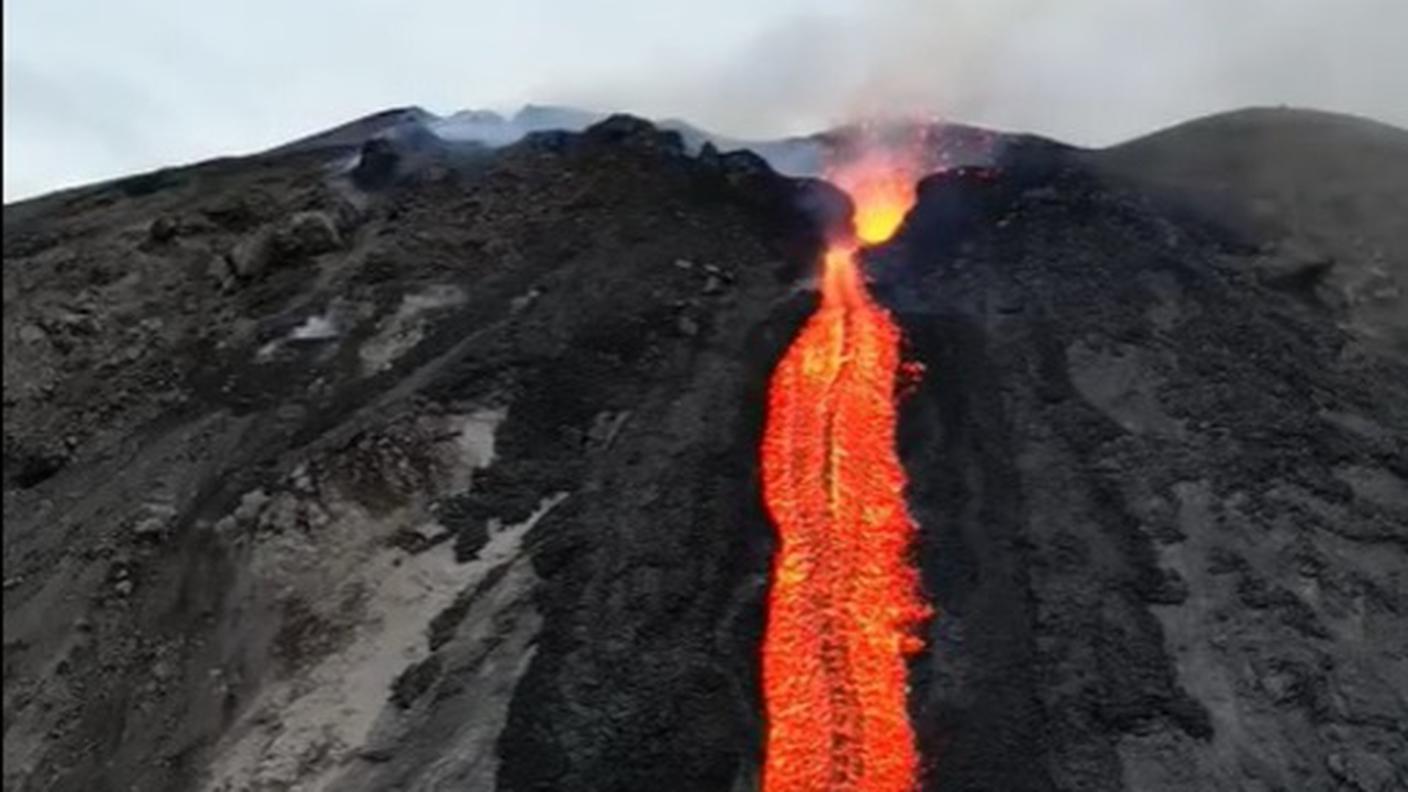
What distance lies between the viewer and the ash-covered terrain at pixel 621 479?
14.3 meters

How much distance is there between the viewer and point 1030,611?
15.7 m

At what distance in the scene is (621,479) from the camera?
1723 centimetres

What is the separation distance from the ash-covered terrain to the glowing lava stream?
0.28m

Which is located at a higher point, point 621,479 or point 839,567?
point 621,479

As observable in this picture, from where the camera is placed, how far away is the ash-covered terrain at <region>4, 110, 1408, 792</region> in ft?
46.8

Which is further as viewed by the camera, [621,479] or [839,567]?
[621,479]

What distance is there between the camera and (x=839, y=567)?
1589cm

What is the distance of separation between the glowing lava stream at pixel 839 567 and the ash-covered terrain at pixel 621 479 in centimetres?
28

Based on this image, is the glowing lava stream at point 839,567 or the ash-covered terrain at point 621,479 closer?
the glowing lava stream at point 839,567

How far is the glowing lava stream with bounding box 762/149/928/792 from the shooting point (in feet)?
44.7

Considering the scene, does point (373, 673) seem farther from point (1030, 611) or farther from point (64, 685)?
point (1030, 611)

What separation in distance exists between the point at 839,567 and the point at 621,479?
2814 millimetres

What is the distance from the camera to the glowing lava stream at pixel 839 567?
44.7ft

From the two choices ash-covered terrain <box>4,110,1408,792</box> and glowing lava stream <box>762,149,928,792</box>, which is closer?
glowing lava stream <box>762,149,928,792</box>
